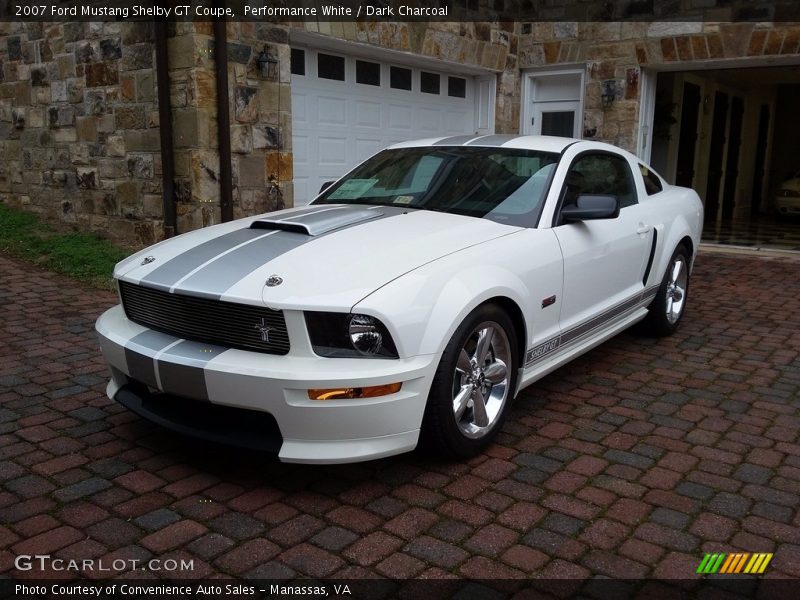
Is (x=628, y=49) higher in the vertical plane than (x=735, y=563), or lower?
higher

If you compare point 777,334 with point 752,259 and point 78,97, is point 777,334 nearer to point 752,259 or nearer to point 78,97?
point 752,259

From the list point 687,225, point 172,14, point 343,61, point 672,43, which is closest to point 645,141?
point 672,43

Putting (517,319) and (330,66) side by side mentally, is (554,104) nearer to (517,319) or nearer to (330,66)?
(330,66)

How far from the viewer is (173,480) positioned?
330cm

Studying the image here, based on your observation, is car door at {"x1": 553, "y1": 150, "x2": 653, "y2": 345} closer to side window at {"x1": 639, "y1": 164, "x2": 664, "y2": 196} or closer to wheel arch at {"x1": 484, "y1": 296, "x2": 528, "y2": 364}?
side window at {"x1": 639, "y1": 164, "x2": 664, "y2": 196}

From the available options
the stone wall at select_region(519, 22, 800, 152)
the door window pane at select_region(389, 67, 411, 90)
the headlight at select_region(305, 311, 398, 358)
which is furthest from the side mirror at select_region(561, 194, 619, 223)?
Answer: the stone wall at select_region(519, 22, 800, 152)

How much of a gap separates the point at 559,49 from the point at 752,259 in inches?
164

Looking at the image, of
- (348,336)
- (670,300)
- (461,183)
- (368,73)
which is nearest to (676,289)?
(670,300)

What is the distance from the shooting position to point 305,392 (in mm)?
2932

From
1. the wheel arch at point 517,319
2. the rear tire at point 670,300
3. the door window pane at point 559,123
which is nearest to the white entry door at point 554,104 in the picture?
the door window pane at point 559,123

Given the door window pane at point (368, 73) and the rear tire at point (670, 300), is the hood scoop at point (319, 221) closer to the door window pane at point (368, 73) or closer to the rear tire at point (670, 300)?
the rear tire at point (670, 300)

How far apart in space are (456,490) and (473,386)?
487 millimetres

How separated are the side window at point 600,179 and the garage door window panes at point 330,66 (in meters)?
4.60

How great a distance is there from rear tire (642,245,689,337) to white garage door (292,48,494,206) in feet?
13.4
